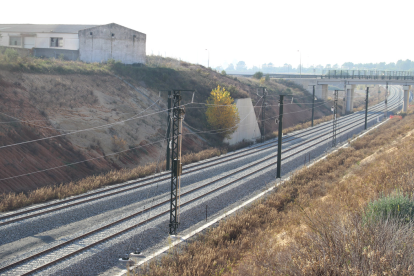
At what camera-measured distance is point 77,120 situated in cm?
3045

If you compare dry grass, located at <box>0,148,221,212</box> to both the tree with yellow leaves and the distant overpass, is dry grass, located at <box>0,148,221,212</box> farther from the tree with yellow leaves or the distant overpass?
the distant overpass

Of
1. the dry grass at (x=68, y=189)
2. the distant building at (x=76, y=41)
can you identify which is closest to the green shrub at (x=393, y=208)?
the dry grass at (x=68, y=189)

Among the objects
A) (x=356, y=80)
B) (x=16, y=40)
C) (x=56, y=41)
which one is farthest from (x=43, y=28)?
(x=356, y=80)

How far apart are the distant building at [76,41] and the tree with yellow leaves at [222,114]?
18.3 m

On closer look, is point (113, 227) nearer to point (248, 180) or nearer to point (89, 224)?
point (89, 224)

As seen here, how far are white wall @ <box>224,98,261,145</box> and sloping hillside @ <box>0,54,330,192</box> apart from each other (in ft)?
13.5

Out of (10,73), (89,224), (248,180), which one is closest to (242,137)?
(248,180)

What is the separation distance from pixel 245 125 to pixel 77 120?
892 inches

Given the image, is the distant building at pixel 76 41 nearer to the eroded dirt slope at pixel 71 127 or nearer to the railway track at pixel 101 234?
the eroded dirt slope at pixel 71 127

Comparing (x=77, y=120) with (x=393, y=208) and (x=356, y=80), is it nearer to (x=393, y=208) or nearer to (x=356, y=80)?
(x=393, y=208)

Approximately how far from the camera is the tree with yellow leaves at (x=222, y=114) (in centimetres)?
4097

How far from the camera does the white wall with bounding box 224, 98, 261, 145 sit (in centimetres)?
4420

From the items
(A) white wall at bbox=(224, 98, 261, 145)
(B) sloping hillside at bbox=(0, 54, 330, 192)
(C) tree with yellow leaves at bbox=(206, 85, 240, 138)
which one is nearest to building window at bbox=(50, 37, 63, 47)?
(B) sloping hillside at bbox=(0, 54, 330, 192)

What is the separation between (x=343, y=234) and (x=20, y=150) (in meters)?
21.8
